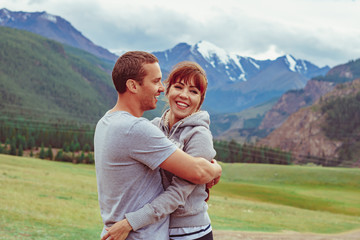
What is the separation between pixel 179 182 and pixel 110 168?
2.26ft

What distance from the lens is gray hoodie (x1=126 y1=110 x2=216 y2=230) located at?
12.2 feet

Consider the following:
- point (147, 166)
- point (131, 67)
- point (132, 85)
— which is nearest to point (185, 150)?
point (147, 166)

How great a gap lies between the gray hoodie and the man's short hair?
0.70m

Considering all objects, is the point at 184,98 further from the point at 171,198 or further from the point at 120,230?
the point at 120,230

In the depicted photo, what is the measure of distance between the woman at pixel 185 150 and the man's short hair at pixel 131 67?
0.55 metres

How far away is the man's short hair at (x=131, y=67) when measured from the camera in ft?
12.6

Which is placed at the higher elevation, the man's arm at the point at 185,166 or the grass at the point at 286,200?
the man's arm at the point at 185,166

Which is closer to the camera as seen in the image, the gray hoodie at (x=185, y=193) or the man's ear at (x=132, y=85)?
the gray hoodie at (x=185, y=193)

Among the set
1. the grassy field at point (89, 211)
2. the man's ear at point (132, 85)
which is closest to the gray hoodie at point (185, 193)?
the man's ear at point (132, 85)

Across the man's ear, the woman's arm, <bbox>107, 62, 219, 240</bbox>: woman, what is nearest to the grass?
<bbox>107, 62, 219, 240</bbox>: woman

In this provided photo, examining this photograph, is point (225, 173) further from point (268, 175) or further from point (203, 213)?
point (203, 213)

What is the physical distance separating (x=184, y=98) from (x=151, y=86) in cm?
50

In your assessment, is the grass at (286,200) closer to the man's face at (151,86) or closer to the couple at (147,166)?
the couple at (147,166)

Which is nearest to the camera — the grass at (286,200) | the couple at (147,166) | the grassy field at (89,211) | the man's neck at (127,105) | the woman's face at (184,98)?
the couple at (147,166)
